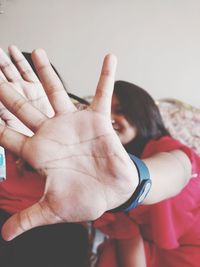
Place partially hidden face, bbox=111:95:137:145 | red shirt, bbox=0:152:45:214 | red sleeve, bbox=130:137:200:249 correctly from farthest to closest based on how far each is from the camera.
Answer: partially hidden face, bbox=111:95:137:145
red shirt, bbox=0:152:45:214
red sleeve, bbox=130:137:200:249

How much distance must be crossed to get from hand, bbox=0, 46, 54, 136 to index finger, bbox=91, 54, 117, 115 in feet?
0.67

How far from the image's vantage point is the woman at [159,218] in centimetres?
89

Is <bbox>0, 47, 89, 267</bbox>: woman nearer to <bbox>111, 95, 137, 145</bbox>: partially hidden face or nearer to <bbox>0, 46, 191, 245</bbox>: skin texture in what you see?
<bbox>0, 46, 191, 245</bbox>: skin texture

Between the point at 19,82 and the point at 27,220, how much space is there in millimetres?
341

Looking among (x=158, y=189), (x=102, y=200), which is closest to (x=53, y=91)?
(x=102, y=200)

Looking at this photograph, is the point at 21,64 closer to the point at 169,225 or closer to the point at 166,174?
the point at 166,174

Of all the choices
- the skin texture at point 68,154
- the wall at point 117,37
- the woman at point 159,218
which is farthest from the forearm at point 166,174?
the wall at point 117,37

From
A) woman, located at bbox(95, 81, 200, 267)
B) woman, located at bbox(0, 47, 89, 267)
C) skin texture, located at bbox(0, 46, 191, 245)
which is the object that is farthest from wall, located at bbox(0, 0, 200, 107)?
skin texture, located at bbox(0, 46, 191, 245)

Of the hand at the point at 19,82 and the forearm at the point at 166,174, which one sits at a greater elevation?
the hand at the point at 19,82

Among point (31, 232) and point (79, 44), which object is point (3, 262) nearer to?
point (31, 232)

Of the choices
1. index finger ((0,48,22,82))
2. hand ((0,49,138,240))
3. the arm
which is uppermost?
index finger ((0,48,22,82))

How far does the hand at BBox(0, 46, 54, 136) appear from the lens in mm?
721

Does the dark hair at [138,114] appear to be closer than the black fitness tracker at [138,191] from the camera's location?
No

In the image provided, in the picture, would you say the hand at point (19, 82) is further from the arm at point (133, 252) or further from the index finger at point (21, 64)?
the arm at point (133, 252)
